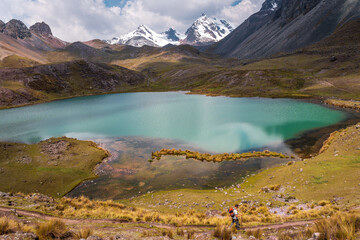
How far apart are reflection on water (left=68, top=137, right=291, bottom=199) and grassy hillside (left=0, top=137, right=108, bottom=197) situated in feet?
8.27

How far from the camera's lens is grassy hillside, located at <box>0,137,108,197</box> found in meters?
27.6

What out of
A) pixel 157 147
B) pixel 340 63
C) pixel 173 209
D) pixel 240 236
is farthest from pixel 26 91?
pixel 340 63

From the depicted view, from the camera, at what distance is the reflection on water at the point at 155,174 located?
2688cm

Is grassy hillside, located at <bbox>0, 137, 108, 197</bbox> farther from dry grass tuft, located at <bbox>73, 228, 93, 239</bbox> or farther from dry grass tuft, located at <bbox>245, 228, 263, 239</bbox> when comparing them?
dry grass tuft, located at <bbox>245, 228, 263, 239</bbox>

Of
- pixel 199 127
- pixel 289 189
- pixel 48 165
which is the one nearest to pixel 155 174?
pixel 289 189

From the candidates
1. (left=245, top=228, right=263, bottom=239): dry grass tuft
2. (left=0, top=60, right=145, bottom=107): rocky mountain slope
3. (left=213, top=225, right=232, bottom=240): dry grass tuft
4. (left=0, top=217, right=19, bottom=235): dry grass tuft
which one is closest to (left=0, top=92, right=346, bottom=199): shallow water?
(left=245, top=228, right=263, bottom=239): dry grass tuft

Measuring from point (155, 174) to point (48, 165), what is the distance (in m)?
19.0

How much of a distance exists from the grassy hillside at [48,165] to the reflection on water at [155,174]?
8.27 ft

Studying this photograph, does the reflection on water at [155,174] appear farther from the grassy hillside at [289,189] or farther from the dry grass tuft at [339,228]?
the dry grass tuft at [339,228]

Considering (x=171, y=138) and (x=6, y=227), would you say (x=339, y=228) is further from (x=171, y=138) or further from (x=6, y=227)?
(x=171, y=138)

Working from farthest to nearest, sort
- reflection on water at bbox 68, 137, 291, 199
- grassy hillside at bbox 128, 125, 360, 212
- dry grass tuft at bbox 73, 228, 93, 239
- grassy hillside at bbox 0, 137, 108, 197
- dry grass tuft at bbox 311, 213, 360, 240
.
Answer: grassy hillside at bbox 0, 137, 108, 197, reflection on water at bbox 68, 137, 291, 199, grassy hillside at bbox 128, 125, 360, 212, dry grass tuft at bbox 73, 228, 93, 239, dry grass tuft at bbox 311, 213, 360, 240

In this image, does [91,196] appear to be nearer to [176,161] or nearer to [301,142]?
[176,161]

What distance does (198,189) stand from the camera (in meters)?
26.0

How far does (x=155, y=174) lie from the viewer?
30.5m
